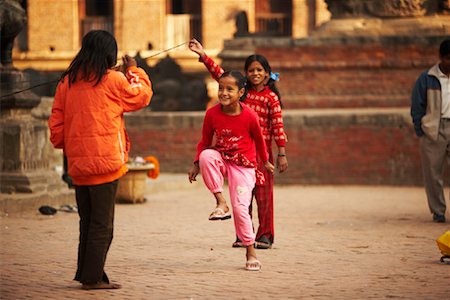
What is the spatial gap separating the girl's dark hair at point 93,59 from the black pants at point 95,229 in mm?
724

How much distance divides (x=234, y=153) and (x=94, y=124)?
60.3 inches

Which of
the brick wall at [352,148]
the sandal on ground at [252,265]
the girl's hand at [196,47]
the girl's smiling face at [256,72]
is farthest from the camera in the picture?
the brick wall at [352,148]

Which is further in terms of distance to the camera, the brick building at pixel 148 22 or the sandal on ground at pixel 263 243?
the brick building at pixel 148 22

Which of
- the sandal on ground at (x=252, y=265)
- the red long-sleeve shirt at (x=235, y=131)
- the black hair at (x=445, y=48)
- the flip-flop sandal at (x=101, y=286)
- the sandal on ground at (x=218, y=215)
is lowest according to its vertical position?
the sandal on ground at (x=252, y=265)

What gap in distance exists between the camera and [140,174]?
15.0 m

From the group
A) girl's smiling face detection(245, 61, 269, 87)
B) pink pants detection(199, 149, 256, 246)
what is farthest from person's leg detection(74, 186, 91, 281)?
girl's smiling face detection(245, 61, 269, 87)

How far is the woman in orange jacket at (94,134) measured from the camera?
25.7ft

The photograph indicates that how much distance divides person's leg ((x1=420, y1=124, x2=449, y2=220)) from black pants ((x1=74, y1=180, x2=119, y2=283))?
566 centimetres

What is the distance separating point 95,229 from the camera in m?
7.86

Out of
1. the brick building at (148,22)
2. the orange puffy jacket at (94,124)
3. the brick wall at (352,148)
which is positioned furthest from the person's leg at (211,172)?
the brick building at (148,22)

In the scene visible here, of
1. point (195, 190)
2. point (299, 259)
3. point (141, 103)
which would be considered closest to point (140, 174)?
point (195, 190)

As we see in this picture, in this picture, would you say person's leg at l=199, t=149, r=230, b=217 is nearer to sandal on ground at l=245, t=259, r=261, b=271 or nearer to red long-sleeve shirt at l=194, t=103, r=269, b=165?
red long-sleeve shirt at l=194, t=103, r=269, b=165

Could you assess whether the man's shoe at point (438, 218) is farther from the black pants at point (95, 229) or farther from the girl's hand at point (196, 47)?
the black pants at point (95, 229)

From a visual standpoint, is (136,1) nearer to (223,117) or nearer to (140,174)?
(140,174)
